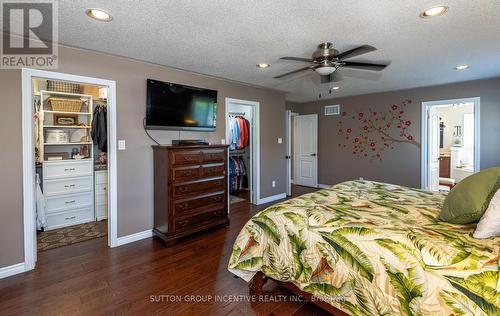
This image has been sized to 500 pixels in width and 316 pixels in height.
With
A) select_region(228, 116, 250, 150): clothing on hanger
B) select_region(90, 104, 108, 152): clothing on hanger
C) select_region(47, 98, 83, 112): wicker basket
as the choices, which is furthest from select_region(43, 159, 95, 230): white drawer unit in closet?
select_region(228, 116, 250, 150): clothing on hanger

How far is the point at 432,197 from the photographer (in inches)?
95.2

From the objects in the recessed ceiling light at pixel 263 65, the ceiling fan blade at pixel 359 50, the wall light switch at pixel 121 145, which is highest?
the recessed ceiling light at pixel 263 65

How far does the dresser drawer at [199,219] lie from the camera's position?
3133 millimetres

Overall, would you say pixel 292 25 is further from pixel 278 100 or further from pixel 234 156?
pixel 234 156

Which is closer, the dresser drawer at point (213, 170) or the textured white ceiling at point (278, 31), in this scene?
the textured white ceiling at point (278, 31)

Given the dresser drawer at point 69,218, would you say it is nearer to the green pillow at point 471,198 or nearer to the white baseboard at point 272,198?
the white baseboard at point 272,198

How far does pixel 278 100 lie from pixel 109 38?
11.2 feet

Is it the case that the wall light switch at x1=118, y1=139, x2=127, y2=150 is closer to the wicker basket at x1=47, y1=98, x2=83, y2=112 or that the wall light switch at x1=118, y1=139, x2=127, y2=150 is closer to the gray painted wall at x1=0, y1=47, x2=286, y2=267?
the gray painted wall at x1=0, y1=47, x2=286, y2=267

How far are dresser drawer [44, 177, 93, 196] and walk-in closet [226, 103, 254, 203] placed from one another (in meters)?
2.61

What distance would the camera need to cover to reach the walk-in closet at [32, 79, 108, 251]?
349 centimetres

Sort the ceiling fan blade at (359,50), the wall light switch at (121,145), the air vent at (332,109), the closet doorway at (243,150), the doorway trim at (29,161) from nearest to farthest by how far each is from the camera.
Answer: the ceiling fan blade at (359,50) → the doorway trim at (29,161) → the wall light switch at (121,145) → the closet doorway at (243,150) → the air vent at (332,109)

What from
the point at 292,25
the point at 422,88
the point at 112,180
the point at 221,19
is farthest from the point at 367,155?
the point at 112,180

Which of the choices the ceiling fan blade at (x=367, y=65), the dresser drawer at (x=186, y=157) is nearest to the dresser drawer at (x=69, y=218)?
the dresser drawer at (x=186, y=157)

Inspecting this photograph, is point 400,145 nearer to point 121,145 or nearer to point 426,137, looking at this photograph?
point 426,137
